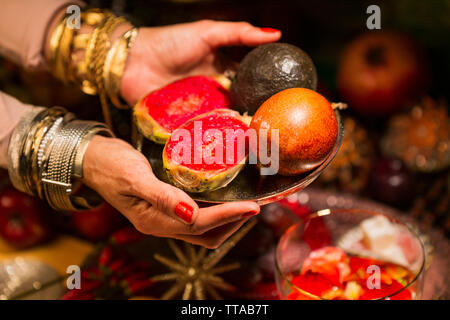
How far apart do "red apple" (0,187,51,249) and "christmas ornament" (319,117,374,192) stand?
0.85m

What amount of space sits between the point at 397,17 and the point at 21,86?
1.42 m

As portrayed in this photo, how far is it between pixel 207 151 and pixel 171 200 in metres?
0.13

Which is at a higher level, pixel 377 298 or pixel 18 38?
pixel 18 38

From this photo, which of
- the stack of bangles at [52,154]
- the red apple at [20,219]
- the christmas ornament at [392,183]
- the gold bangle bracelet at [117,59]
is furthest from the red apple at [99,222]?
the christmas ornament at [392,183]

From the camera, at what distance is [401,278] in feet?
3.15

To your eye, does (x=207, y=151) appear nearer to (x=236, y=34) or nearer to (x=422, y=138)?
(x=236, y=34)

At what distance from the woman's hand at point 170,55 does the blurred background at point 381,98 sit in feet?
0.19

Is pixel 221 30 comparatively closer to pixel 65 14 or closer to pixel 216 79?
pixel 216 79

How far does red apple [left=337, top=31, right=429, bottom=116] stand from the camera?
1731 mm

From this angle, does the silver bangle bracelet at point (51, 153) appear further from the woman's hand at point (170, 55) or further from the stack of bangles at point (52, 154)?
the woman's hand at point (170, 55)

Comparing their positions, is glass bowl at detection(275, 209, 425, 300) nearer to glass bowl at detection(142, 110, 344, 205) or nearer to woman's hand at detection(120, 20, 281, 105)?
glass bowl at detection(142, 110, 344, 205)

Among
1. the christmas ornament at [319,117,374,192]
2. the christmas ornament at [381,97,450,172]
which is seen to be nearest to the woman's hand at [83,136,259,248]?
the christmas ornament at [319,117,374,192]

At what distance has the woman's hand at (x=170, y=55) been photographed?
1.15 metres

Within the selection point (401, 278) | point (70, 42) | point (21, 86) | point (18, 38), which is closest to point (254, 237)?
point (401, 278)
